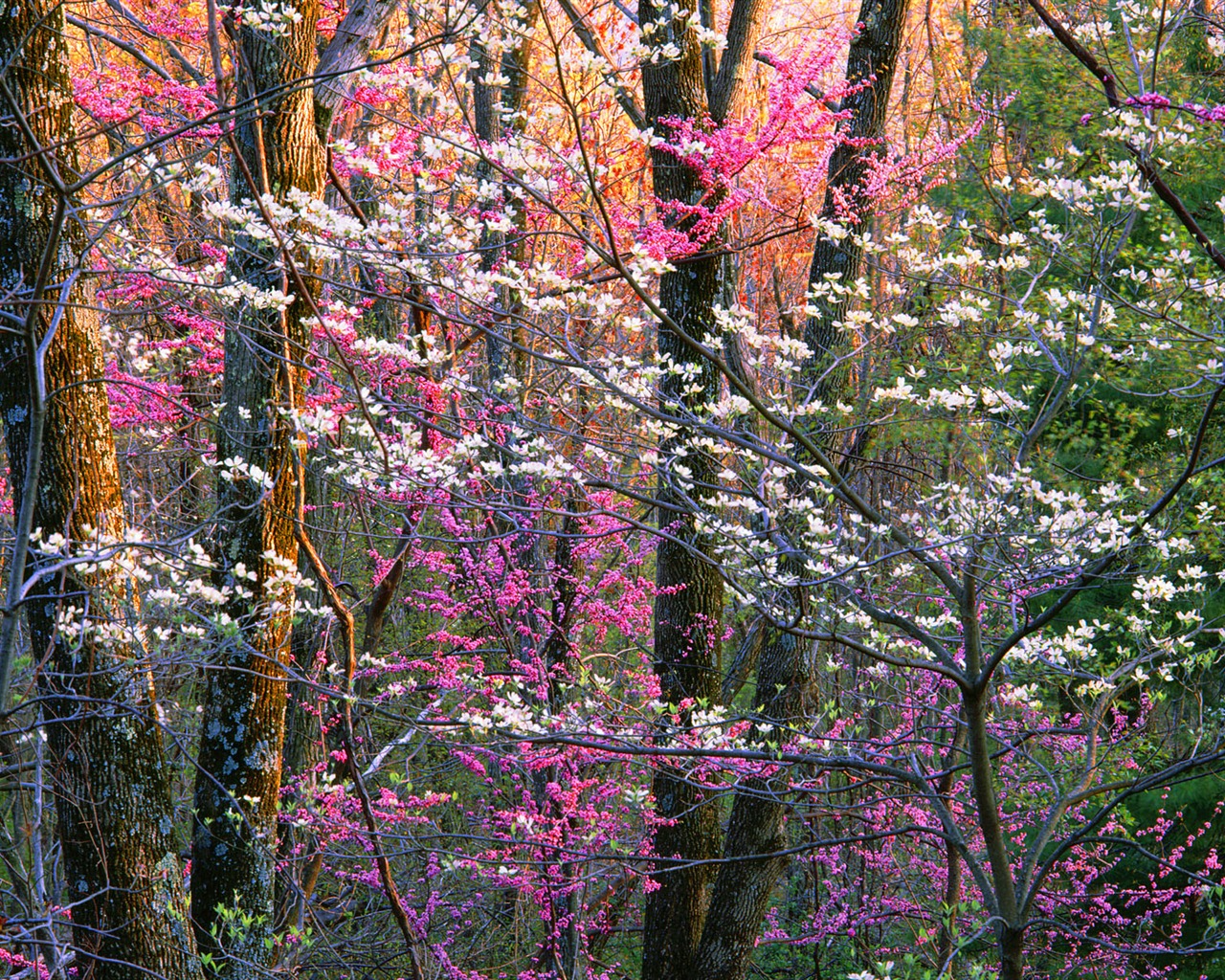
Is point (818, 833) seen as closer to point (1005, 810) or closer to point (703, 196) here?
point (1005, 810)

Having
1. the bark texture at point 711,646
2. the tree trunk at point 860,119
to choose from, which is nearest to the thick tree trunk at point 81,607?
the bark texture at point 711,646

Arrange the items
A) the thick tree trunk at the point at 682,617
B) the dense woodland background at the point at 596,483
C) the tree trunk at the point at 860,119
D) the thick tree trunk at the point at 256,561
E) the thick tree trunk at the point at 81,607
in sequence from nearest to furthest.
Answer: the dense woodland background at the point at 596,483, the thick tree trunk at the point at 81,607, the thick tree trunk at the point at 256,561, the tree trunk at the point at 860,119, the thick tree trunk at the point at 682,617

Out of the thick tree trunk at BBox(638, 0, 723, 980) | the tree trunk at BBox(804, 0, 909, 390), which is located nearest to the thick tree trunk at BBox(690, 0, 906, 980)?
the tree trunk at BBox(804, 0, 909, 390)

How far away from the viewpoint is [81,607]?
421 centimetres

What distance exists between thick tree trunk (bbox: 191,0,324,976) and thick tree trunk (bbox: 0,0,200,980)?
40 cm

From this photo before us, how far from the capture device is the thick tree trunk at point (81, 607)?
13.4ft

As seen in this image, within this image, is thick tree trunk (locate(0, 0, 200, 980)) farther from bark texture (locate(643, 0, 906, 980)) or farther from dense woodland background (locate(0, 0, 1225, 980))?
bark texture (locate(643, 0, 906, 980))

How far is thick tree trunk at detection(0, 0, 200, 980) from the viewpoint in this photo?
4.07 meters

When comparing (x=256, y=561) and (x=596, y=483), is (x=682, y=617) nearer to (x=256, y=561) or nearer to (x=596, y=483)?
(x=256, y=561)

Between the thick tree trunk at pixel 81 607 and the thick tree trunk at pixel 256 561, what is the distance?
40 cm

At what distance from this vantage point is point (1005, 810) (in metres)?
9.41

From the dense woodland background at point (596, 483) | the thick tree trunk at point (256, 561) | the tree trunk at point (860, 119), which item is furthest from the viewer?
the tree trunk at point (860, 119)

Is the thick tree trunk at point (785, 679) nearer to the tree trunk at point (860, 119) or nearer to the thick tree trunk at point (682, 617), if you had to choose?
the tree trunk at point (860, 119)

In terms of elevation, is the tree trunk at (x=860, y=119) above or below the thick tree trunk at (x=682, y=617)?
above
